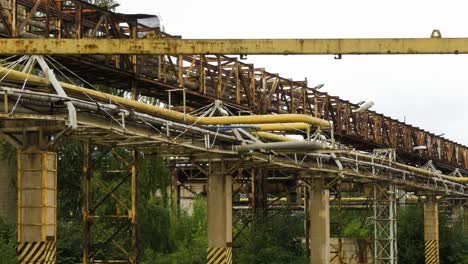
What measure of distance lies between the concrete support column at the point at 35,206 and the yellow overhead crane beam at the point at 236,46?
497cm

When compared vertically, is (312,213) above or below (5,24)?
below

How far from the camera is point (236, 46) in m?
17.3

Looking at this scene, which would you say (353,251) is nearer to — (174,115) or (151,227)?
(151,227)

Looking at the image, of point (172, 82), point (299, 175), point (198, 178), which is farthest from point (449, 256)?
point (172, 82)

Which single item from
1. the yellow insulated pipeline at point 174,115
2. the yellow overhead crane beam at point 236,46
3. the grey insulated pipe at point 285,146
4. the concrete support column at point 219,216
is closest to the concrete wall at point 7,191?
the concrete support column at point 219,216

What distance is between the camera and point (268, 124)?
31969mm

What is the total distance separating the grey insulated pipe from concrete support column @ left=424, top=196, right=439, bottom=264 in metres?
25.8

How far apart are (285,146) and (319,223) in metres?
10.1

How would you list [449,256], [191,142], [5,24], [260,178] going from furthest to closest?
[449,256], [260,178], [191,142], [5,24]

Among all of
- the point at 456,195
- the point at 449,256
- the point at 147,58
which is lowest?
the point at 449,256

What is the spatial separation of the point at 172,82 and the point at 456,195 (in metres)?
28.8

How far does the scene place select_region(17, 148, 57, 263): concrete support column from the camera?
21719 mm

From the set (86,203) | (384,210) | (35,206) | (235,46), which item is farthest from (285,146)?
(384,210)

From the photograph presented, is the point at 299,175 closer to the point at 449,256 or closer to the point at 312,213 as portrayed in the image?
the point at 312,213
